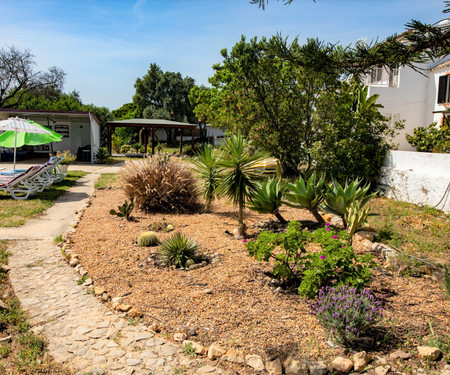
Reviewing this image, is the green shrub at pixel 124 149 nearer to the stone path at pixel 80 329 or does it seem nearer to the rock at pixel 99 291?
the stone path at pixel 80 329

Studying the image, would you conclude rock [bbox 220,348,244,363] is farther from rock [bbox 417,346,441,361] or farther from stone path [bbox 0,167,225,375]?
rock [bbox 417,346,441,361]

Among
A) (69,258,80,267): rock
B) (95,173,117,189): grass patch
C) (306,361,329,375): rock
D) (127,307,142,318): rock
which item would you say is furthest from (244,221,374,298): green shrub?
(95,173,117,189): grass patch

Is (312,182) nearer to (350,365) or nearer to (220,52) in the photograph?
(350,365)

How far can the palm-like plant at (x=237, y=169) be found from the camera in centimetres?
667

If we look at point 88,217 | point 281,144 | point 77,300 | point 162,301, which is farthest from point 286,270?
point 281,144

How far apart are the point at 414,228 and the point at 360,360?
512 centimetres

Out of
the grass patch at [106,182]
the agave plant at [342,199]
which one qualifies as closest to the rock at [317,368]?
the agave plant at [342,199]

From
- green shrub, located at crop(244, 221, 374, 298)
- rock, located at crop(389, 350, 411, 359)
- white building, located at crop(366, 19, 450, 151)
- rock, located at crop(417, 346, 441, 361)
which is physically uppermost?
white building, located at crop(366, 19, 450, 151)

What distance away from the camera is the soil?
11.6 ft

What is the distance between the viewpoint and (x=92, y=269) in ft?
17.4

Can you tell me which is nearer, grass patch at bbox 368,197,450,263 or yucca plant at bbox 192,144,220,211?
grass patch at bbox 368,197,450,263

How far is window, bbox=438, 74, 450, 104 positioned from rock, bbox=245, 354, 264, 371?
64.5ft

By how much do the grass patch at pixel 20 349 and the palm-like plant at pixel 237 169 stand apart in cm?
370

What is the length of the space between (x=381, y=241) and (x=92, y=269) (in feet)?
15.4
